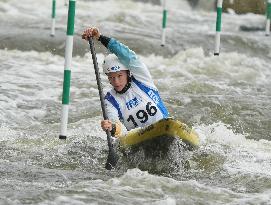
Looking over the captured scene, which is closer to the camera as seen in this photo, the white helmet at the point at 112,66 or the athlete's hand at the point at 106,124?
the athlete's hand at the point at 106,124

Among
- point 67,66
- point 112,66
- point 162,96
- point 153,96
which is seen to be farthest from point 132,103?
point 162,96

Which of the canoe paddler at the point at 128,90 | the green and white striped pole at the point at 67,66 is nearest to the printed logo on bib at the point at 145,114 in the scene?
the canoe paddler at the point at 128,90

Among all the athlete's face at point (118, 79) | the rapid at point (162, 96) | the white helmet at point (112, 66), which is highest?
the white helmet at point (112, 66)

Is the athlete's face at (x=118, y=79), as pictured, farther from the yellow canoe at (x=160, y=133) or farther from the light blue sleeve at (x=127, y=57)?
the yellow canoe at (x=160, y=133)

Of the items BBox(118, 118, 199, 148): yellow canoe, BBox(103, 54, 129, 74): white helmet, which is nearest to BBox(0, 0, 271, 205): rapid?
BBox(118, 118, 199, 148): yellow canoe

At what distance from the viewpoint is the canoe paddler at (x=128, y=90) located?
7.34 metres

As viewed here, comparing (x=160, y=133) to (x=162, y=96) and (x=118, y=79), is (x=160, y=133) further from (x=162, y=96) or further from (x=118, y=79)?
(x=162, y=96)

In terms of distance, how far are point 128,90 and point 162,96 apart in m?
3.39

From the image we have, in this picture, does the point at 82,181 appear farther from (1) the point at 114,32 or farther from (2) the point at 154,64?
(1) the point at 114,32

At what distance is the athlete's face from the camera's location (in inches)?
289

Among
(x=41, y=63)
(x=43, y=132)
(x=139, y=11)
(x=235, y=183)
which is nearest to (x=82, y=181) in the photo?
(x=235, y=183)

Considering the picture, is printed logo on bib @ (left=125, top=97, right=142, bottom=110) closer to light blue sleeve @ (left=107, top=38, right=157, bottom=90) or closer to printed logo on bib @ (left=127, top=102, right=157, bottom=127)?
printed logo on bib @ (left=127, top=102, right=157, bottom=127)

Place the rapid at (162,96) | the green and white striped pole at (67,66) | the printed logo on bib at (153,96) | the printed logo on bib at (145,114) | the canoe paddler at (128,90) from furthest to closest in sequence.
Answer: the printed logo on bib at (153,96) → the printed logo on bib at (145,114) → the canoe paddler at (128,90) → the green and white striped pole at (67,66) → the rapid at (162,96)

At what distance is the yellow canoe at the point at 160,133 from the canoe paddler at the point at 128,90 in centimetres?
35
